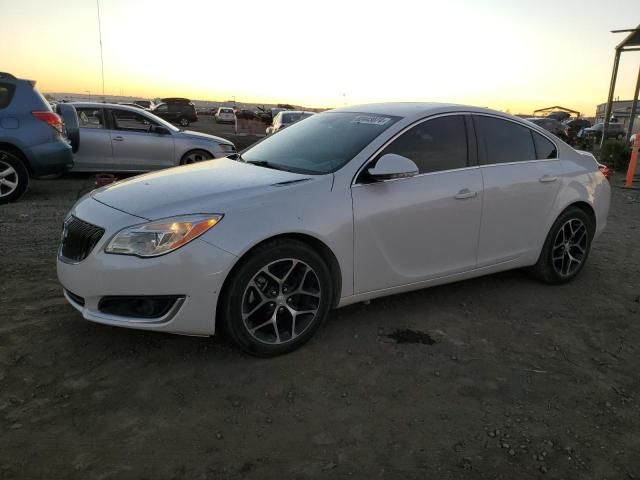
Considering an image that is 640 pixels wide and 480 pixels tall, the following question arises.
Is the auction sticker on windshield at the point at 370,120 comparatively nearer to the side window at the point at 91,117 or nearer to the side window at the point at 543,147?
the side window at the point at 543,147

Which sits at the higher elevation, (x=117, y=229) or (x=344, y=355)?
(x=117, y=229)

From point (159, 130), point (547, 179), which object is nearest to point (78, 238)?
point (547, 179)

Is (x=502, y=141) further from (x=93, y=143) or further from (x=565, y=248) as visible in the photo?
(x=93, y=143)

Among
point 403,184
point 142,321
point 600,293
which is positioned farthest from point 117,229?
point 600,293

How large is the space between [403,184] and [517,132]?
148cm

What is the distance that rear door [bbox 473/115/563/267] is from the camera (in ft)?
13.8

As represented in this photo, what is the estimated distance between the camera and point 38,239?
5719 millimetres

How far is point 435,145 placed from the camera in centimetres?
401

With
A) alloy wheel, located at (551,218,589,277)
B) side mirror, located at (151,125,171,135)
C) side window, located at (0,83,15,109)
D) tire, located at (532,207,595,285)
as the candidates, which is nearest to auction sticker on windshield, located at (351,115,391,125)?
tire, located at (532,207,595,285)

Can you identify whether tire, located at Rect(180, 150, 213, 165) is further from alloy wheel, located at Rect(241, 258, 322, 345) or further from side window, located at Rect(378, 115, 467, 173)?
alloy wheel, located at Rect(241, 258, 322, 345)

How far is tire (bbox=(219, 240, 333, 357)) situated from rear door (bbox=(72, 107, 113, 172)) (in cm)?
772

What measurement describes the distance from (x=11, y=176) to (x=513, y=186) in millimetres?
6806

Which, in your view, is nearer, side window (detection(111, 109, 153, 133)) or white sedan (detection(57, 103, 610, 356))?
white sedan (detection(57, 103, 610, 356))

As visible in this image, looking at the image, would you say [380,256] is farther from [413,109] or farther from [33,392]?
[33,392]
